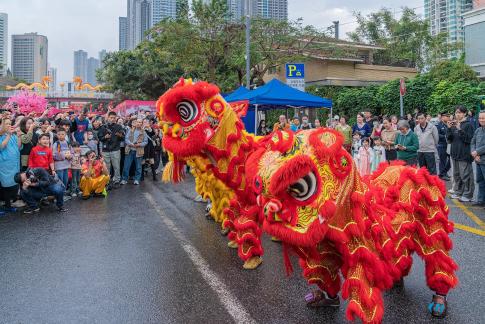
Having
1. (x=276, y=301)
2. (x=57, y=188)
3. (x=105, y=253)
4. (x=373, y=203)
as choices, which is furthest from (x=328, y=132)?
(x=57, y=188)

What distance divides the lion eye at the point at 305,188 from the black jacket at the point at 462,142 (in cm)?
694

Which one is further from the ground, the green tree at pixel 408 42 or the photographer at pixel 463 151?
the green tree at pixel 408 42

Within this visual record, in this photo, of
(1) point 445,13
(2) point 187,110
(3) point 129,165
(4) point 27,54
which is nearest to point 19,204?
(3) point 129,165

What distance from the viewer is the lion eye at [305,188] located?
2.93 meters

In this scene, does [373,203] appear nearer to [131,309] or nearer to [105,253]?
[131,309]

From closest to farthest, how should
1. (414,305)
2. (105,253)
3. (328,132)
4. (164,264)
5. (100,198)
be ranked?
(328,132)
(414,305)
(164,264)
(105,253)
(100,198)

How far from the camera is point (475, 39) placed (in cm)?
2991

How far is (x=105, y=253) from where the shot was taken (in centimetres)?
580

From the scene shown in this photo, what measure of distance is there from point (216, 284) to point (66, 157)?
6.44m

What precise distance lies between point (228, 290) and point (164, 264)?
46.9 inches

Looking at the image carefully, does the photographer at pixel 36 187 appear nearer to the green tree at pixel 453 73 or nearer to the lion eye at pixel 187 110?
the lion eye at pixel 187 110

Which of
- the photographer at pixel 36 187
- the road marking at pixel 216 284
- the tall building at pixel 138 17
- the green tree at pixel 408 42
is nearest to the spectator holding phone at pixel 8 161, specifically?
the photographer at pixel 36 187

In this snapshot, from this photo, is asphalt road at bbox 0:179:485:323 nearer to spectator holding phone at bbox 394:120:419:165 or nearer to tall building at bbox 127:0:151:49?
spectator holding phone at bbox 394:120:419:165

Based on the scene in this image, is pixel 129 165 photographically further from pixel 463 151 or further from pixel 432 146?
pixel 463 151
